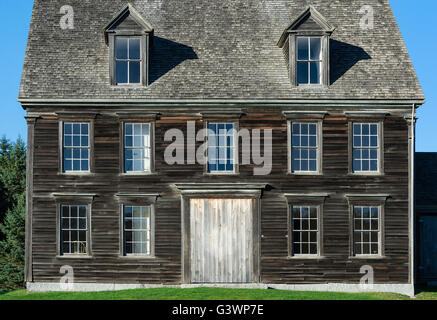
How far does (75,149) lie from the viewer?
23203mm

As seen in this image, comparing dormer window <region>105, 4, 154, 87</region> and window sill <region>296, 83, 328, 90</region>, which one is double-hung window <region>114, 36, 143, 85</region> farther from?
window sill <region>296, 83, 328, 90</region>

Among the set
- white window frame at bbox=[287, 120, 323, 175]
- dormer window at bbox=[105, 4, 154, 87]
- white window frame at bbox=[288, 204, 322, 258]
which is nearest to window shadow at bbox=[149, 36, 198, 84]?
dormer window at bbox=[105, 4, 154, 87]

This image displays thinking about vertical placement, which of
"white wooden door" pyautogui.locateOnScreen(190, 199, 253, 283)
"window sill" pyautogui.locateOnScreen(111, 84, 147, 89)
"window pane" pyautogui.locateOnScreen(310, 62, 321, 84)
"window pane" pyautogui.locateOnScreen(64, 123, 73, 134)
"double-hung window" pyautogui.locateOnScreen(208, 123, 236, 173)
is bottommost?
"white wooden door" pyautogui.locateOnScreen(190, 199, 253, 283)

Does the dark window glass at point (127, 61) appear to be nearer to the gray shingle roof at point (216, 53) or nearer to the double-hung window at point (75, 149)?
the gray shingle roof at point (216, 53)

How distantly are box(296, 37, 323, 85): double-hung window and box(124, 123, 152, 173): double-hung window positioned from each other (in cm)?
657

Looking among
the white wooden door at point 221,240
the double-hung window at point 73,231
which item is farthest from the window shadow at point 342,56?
the double-hung window at point 73,231

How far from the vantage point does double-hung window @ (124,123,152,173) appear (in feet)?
76.2

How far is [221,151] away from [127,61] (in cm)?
530

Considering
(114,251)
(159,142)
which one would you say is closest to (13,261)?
(114,251)

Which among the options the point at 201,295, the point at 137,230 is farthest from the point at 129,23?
the point at 201,295

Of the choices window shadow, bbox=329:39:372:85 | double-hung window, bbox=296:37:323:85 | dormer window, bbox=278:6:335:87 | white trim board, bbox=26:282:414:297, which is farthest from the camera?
window shadow, bbox=329:39:372:85

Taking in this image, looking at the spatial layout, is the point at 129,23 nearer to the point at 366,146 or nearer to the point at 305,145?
the point at 305,145

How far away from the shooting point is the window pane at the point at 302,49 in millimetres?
23766

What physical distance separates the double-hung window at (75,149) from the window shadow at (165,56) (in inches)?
139
